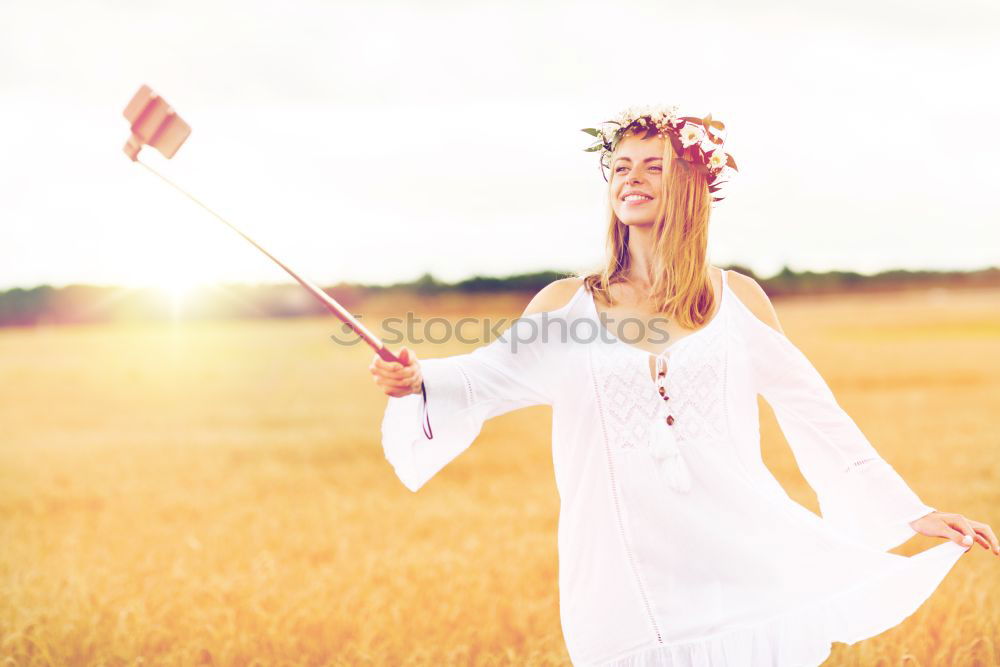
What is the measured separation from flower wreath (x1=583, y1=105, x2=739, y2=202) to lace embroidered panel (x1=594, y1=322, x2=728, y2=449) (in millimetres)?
764

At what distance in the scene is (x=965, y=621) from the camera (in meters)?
5.78

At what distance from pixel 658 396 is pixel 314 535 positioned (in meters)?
5.43

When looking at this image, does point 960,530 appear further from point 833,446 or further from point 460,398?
point 460,398

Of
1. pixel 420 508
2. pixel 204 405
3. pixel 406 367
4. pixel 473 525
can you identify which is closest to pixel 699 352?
pixel 406 367

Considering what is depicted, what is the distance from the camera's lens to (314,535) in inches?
328

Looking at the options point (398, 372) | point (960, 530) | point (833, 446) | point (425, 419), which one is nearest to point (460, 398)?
point (425, 419)

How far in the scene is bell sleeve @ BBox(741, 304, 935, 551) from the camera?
3.91m

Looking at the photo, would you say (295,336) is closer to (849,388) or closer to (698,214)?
(849,388)

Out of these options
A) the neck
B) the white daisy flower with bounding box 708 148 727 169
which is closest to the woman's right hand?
the neck

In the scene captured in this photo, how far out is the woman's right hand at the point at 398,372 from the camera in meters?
3.39

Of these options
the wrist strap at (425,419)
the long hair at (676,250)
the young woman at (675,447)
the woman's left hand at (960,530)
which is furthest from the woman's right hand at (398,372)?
the woman's left hand at (960,530)

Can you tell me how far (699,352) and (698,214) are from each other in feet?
1.99

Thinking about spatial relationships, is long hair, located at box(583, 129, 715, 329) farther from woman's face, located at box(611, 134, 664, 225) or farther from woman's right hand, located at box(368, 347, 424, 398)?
woman's right hand, located at box(368, 347, 424, 398)

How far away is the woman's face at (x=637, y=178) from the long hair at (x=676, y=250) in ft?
0.10
